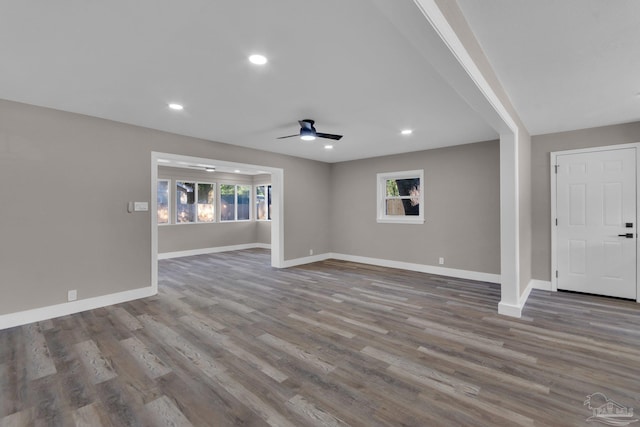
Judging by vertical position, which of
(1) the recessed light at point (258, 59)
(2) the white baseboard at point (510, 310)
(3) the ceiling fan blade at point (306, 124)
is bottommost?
(2) the white baseboard at point (510, 310)

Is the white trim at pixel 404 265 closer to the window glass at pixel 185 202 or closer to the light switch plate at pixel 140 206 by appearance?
the light switch plate at pixel 140 206

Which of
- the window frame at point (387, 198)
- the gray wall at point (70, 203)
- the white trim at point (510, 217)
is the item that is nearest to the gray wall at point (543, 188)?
the white trim at point (510, 217)

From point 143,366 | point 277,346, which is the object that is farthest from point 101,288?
point 277,346

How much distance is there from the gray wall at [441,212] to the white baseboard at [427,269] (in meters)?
0.08

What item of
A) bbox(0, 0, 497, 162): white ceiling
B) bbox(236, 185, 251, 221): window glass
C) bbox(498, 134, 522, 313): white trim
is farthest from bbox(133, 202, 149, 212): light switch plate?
bbox(236, 185, 251, 221): window glass

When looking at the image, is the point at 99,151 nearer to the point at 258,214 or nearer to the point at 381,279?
the point at 381,279

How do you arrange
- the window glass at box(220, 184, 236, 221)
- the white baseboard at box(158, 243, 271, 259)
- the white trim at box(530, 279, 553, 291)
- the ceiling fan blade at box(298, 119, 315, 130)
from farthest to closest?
the window glass at box(220, 184, 236, 221)
the white baseboard at box(158, 243, 271, 259)
the white trim at box(530, 279, 553, 291)
the ceiling fan blade at box(298, 119, 315, 130)

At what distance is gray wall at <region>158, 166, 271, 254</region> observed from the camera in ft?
25.5

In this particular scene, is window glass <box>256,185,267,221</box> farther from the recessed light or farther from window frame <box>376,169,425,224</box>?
the recessed light

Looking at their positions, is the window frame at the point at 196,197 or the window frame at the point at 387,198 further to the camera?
the window frame at the point at 196,197

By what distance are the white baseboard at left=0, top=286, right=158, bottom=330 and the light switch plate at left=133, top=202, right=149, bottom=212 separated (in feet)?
3.91

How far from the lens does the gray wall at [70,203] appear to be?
10.8ft

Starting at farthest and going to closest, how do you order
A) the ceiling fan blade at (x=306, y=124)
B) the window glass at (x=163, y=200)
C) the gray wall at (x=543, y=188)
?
the window glass at (x=163, y=200) → the gray wall at (x=543, y=188) → the ceiling fan blade at (x=306, y=124)

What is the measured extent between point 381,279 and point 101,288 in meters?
4.41
